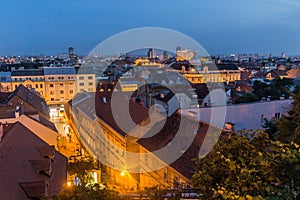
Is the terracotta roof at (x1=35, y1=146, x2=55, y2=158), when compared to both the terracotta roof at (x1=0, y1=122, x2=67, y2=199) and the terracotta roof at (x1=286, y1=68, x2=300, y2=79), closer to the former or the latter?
the terracotta roof at (x1=0, y1=122, x2=67, y2=199)

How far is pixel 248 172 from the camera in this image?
19.6ft

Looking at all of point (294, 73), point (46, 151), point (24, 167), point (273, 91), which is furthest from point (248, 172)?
point (294, 73)

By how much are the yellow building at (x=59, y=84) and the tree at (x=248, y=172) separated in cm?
5129

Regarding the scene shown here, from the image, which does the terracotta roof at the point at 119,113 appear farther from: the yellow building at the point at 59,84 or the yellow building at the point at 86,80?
the yellow building at the point at 86,80

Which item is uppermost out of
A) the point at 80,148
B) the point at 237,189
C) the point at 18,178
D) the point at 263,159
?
the point at 263,159

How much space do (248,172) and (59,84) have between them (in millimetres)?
53994

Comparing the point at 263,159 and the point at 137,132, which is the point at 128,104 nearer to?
the point at 137,132

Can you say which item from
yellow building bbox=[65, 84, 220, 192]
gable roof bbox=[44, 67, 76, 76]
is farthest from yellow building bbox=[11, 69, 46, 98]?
yellow building bbox=[65, 84, 220, 192]

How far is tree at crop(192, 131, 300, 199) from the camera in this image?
233 inches

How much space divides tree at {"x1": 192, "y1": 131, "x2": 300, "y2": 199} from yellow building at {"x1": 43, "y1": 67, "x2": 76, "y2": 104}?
5129 centimetres

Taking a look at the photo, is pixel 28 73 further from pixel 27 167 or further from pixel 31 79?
pixel 27 167

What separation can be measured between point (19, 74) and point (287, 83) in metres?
42.9

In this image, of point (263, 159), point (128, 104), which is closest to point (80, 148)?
point (128, 104)

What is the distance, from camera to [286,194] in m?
5.63
